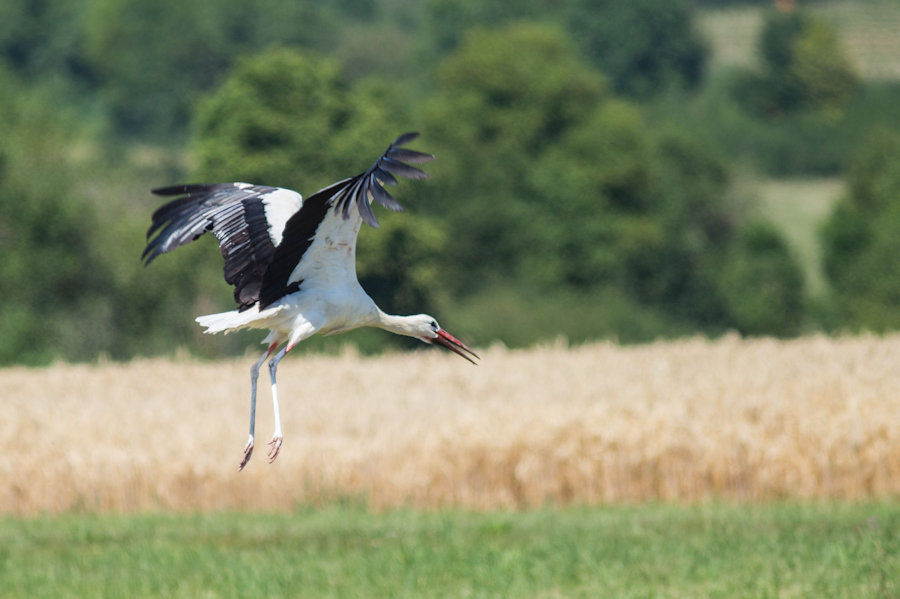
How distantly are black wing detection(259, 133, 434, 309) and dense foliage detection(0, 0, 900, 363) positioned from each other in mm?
37604

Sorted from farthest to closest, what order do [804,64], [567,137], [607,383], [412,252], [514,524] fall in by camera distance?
[804,64] < [567,137] < [412,252] < [607,383] < [514,524]

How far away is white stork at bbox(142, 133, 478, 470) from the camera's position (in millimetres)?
9578

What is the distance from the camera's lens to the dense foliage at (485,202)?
5172 centimetres

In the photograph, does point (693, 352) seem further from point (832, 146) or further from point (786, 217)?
point (832, 146)

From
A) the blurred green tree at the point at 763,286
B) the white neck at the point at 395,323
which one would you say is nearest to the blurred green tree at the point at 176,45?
the blurred green tree at the point at 763,286

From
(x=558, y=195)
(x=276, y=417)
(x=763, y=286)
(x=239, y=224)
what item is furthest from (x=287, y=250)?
(x=763, y=286)

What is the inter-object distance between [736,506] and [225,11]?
98231mm

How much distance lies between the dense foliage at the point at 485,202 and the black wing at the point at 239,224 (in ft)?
122

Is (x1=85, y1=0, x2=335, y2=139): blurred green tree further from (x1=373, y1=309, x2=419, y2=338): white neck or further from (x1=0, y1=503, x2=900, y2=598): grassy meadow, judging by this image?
(x1=373, y1=309, x2=419, y2=338): white neck

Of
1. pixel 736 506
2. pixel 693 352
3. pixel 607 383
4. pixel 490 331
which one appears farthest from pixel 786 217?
pixel 736 506

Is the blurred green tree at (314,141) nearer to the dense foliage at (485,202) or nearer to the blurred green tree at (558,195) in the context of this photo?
the dense foliage at (485,202)

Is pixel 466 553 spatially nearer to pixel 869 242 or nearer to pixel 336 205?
pixel 336 205

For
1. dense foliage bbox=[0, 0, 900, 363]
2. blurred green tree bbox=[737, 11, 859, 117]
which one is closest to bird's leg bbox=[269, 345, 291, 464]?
dense foliage bbox=[0, 0, 900, 363]

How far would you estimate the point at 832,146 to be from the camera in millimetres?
97062
